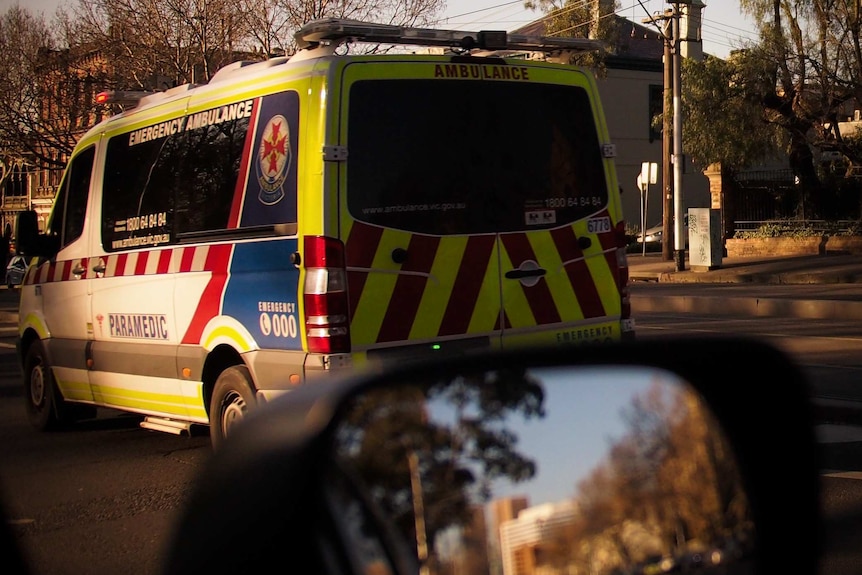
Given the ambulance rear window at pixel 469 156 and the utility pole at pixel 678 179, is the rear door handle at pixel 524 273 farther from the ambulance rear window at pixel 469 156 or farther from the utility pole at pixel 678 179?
the utility pole at pixel 678 179

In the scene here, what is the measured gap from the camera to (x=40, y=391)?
8859 millimetres

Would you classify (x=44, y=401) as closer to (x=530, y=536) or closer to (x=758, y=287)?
(x=530, y=536)

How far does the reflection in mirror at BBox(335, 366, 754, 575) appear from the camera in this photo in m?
1.79

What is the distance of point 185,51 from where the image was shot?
33312 millimetres

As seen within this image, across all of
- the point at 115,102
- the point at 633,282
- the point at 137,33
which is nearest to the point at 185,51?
the point at 137,33

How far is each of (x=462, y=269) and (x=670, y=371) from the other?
3938mm

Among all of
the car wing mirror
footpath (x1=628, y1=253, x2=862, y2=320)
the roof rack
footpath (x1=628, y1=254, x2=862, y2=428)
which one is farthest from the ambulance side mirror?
footpath (x1=628, y1=253, x2=862, y2=320)

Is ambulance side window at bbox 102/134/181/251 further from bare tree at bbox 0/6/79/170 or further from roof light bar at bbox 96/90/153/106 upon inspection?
bare tree at bbox 0/6/79/170

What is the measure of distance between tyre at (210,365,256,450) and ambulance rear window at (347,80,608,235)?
1.19 meters

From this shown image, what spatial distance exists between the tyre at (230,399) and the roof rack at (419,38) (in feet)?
6.30

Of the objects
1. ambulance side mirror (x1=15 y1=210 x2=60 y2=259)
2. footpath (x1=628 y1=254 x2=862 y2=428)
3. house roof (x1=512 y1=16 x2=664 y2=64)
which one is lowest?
footpath (x1=628 y1=254 x2=862 y2=428)

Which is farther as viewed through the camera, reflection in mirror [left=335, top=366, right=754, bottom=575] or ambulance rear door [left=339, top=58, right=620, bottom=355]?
ambulance rear door [left=339, top=58, right=620, bottom=355]

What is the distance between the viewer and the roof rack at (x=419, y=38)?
6.28 m

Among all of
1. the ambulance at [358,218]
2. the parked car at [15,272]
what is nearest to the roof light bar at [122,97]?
the ambulance at [358,218]
